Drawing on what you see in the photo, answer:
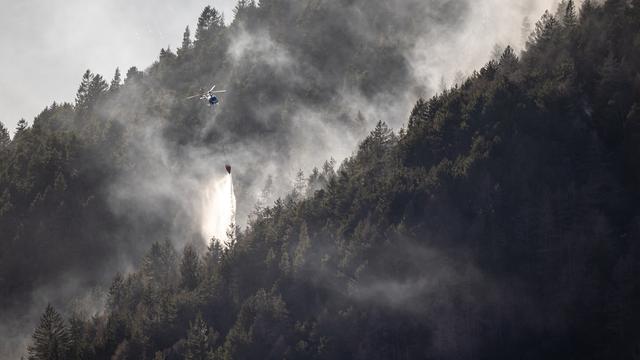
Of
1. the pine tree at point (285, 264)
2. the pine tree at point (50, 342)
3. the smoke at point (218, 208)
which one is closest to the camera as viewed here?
the pine tree at point (50, 342)

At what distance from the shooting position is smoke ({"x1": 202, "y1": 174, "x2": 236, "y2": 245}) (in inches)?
7254

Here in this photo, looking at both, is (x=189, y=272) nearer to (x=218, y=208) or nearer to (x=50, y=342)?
(x=50, y=342)

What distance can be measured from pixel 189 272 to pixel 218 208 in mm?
40807

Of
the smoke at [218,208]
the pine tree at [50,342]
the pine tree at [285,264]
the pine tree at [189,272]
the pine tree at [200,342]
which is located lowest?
the pine tree at [200,342]

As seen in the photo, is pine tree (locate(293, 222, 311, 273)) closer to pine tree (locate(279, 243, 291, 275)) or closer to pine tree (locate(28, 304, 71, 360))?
pine tree (locate(279, 243, 291, 275))

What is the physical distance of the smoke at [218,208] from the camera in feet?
604

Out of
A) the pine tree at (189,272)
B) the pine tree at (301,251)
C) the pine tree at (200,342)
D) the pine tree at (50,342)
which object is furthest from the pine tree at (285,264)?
the pine tree at (50,342)

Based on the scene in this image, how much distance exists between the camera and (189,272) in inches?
5787

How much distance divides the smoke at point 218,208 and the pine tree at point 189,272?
3380 centimetres

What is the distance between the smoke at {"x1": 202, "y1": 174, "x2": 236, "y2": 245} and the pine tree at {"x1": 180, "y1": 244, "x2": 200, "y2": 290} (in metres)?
33.8

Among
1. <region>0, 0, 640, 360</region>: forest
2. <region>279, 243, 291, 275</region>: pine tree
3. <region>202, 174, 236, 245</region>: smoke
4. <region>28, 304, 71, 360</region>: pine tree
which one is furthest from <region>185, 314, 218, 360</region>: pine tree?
<region>202, 174, 236, 245</region>: smoke

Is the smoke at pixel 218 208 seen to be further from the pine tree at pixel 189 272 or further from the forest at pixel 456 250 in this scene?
the pine tree at pixel 189 272

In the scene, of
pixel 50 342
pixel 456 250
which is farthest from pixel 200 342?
Answer: pixel 456 250

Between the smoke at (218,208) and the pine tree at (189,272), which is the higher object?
the smoke at (218,208)
